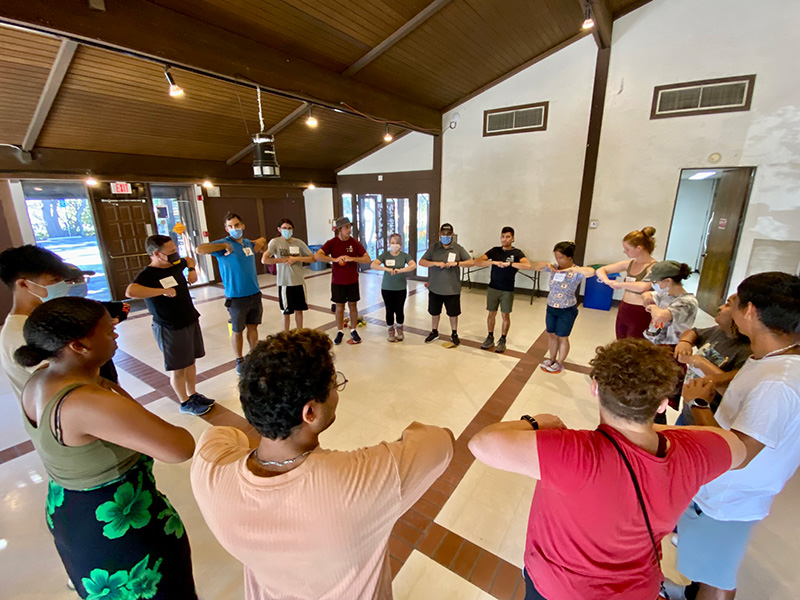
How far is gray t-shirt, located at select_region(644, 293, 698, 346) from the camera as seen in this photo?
2.24 meters

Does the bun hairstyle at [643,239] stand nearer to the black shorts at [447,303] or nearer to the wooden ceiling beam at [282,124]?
the black shorts at [447,303]

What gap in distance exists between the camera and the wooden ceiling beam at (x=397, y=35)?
4.16 meters

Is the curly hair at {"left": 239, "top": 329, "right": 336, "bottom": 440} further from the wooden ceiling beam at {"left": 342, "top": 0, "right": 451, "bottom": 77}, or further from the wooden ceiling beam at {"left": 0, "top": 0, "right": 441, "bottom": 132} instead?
the wooden ceiling beam at {"left": 342, "top": 0, "right": 451, "bottom": 77}

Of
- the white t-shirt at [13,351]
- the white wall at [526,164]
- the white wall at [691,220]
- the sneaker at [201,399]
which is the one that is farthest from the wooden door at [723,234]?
the white t-shirt at [13,351]

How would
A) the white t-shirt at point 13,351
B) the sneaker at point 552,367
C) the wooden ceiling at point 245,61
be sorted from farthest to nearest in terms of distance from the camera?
the sneaker at point 552,367
the wooden ceiling at point 245,61
the white t-shirt at point 13,351

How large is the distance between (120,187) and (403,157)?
5646 mm

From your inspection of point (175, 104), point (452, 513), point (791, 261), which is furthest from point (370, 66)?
point (791, 261)

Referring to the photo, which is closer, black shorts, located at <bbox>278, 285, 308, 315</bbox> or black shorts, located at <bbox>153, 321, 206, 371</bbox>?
black shorts, located at <bbox>153, 321, 206, 371</bbox>

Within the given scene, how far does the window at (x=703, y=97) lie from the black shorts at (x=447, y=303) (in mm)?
4553

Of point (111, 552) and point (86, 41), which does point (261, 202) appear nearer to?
point (86, 41)

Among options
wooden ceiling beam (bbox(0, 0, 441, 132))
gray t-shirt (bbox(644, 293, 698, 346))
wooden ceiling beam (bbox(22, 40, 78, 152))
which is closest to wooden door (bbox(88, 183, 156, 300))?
wooden ceiling beam (bbox(22, 40, 78, 152))

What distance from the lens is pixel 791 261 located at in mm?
4941

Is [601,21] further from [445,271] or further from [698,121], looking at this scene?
[445,271]

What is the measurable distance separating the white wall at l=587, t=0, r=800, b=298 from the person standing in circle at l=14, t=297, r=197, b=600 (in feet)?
23.0
